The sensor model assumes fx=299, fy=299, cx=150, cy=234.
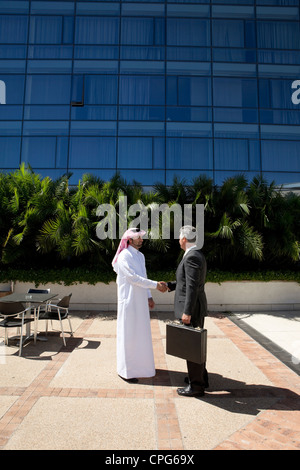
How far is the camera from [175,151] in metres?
14.4

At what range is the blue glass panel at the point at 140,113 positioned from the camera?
14.6 meters

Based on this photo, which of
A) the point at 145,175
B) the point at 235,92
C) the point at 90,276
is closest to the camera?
the point at 90,276

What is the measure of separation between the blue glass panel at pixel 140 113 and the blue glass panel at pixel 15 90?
4986mm

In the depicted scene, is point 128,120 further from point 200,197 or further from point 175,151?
point 200,197

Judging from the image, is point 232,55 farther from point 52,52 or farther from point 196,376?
point 196,376

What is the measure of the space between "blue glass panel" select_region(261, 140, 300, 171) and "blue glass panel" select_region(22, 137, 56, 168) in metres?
10.3

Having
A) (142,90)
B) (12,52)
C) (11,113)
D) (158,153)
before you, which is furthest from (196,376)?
(12,52)

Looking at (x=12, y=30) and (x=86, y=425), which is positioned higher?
(x=12, y=30)

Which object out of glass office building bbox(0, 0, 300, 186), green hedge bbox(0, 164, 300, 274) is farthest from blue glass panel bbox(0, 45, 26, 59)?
green hedge bbox(0, 164, 300, 274)

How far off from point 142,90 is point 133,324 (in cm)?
1349

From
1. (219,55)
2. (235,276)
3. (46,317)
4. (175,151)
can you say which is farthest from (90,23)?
(46,317)

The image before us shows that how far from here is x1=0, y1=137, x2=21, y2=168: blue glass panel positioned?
1434 cm

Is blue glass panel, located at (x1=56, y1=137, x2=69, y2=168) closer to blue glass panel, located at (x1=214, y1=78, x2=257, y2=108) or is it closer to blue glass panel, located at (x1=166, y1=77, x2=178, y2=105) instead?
blue glass panel, located at (x1=166, y1=77, x2=178, y2=105)

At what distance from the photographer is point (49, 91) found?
1466 centimetres
